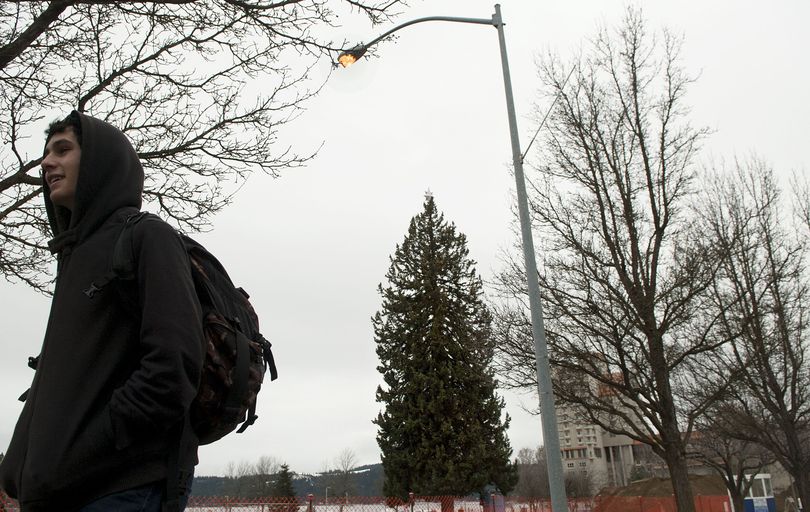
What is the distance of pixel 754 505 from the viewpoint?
3030cm

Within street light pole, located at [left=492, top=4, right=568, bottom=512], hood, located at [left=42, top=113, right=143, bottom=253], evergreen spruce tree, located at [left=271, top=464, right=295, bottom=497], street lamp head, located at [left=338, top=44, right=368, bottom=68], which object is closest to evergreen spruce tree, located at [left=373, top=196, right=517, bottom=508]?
evergreen spruce tree, located at [left=271, top=464, right=295, bottom=497]

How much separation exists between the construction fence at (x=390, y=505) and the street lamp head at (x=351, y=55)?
233 inches

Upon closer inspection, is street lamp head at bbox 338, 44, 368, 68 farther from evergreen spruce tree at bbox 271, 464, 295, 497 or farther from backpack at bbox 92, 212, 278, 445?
evergreen spruce tree at bbox 271, 464, 295, 497

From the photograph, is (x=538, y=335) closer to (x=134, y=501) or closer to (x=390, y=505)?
(x=134, y=501)

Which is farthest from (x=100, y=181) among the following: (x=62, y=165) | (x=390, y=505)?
(x=390, y=505)

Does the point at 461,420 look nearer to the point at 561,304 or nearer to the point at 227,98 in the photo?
the point at 561,304

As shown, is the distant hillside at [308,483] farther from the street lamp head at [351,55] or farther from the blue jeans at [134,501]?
the blue jeans at [134,501]

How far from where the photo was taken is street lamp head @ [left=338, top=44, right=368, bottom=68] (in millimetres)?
6867

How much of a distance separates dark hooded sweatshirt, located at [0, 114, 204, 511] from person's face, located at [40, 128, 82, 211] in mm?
196

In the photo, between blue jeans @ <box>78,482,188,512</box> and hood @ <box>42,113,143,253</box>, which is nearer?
blue jeans @ <box>78,482,188,512</box>

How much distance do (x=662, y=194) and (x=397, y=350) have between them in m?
21.6

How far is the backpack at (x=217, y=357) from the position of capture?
188 cm

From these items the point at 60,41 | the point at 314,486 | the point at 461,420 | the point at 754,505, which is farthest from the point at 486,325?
the point at 314,486

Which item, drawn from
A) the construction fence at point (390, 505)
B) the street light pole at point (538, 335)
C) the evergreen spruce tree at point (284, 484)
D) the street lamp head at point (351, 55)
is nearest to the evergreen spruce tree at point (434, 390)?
the construction fence at point (390, 505)
